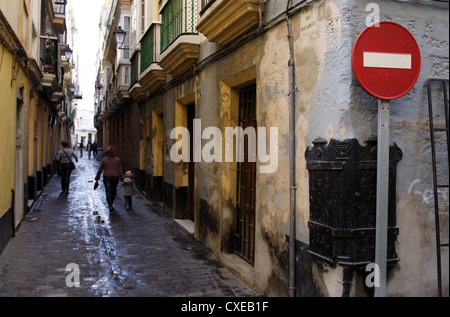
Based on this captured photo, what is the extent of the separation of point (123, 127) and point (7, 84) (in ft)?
45.7

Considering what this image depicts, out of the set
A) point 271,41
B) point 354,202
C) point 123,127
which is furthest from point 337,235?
point 123,127

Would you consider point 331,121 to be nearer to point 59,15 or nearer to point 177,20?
point 177,20

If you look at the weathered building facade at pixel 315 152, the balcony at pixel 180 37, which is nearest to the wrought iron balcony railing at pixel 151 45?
the balcony at pixel 180 37

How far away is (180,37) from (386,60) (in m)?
5.46

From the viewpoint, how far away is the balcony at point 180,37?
313 inches

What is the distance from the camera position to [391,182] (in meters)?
3.59

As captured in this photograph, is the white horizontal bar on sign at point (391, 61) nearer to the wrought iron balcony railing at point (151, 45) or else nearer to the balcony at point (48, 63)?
the wrought iron balcony railing at point (151, 45)

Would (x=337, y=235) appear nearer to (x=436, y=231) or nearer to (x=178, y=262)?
(x=436, y=231)

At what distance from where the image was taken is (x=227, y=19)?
582cm

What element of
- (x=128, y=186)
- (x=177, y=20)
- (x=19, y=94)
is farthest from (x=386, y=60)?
(x=128, y=186)

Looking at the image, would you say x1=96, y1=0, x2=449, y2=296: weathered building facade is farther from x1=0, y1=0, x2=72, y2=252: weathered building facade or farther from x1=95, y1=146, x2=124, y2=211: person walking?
x1=95, y1=146, x2=124, y2=211: person walking

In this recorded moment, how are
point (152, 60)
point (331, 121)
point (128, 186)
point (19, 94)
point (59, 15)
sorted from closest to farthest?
1. point (331, 121)
2. point (19, 94)
3. point (152, 60)
4. point (128, 186)
5. point (59, 15)

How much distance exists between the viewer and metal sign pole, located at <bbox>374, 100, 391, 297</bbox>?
3.26m

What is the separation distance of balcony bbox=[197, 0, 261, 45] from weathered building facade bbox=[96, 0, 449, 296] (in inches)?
0.8
